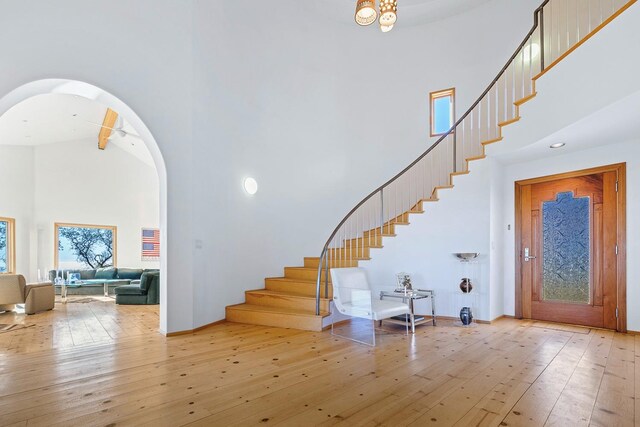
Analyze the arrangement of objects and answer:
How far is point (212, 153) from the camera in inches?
206

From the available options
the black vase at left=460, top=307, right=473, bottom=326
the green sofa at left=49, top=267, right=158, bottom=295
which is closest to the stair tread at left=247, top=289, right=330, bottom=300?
the black vase at left=460, top=307, right=473, bottom=326

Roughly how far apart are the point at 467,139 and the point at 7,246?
11718 millimetres

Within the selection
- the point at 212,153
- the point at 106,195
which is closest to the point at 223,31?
the point at 212,153

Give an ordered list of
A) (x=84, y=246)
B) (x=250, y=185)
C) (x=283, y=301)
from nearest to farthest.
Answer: (x=283, y=301)
(x=250, y=185)
(x=84, y=246)

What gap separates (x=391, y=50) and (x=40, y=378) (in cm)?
820

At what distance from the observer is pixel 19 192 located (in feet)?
31.6

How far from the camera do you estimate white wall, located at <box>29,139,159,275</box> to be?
33.1 ft

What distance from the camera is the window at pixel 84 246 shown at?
10.4 meters

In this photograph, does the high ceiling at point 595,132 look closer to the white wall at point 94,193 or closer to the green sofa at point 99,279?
the green sofa at point 99,279

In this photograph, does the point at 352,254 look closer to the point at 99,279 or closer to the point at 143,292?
the point at 143,292

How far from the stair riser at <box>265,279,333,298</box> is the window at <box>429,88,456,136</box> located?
171 inches

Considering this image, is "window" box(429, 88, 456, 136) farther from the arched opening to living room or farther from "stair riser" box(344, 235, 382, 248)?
the arched opening to living room

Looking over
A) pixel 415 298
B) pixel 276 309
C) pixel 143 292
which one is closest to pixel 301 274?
pixel 276 309

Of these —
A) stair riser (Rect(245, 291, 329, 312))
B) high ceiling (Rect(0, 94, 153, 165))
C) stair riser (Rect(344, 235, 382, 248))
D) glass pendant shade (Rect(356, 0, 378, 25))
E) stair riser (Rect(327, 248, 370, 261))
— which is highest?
high ceiling (Rect(0, 94, 153, 165))
